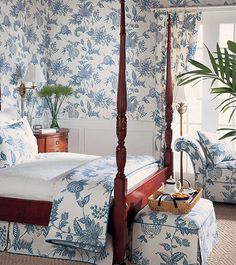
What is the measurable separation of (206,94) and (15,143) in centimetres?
291

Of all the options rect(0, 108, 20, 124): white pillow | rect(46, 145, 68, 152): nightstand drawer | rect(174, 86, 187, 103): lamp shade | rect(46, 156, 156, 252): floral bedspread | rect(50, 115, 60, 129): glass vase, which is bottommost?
rect(46, 156, 156, 252): floral bedspread

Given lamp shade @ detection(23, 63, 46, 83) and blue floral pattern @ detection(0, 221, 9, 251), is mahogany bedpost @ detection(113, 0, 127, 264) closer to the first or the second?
blue floral pattern @ detection(0, 221, 9, 251)

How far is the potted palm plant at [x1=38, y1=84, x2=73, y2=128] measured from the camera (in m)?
6.81

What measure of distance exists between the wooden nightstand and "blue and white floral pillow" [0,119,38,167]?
3.23 feet

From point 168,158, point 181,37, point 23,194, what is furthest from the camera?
point 181,37

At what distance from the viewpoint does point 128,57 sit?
709 cm

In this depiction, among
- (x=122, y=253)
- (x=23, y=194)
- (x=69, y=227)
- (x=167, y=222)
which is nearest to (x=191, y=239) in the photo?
(x=167, y=222)

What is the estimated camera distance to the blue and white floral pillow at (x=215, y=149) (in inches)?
238

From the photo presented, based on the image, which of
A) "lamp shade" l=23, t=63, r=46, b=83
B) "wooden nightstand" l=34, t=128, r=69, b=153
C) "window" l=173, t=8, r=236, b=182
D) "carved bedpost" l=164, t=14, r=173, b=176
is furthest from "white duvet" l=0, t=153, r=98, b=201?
"window" l=173, t=8, r=236, b=182

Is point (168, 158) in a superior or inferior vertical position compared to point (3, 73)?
inferior

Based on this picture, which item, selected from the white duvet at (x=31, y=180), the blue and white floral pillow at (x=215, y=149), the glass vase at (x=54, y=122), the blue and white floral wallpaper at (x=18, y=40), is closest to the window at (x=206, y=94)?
the blue and white floral pillow at (x=215, y=149)

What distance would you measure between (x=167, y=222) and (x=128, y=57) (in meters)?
3.52

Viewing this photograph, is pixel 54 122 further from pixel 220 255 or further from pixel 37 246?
pixel 220 255

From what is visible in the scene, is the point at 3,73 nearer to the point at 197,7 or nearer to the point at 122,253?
the point at 197,7
